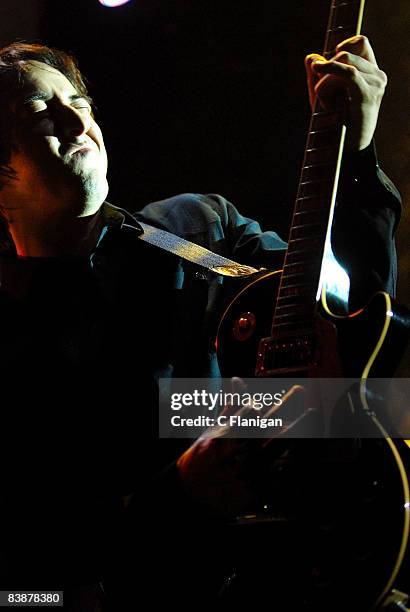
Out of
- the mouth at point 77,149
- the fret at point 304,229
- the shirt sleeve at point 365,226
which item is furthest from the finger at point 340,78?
the mouth at point 77,149

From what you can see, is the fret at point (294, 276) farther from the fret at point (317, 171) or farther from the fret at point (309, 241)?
the fret at point (317, 171)

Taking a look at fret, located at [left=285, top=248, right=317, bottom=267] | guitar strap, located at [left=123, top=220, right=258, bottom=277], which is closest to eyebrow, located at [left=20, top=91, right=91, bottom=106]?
guitar strap, located at [left=123, top=220, right=258, bottom=277]

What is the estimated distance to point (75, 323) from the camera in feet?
4.66

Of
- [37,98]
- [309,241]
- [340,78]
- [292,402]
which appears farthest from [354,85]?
[37,98]

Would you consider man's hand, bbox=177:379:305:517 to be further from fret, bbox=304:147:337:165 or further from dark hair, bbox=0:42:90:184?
dark hair, bbox=0:42:90:184

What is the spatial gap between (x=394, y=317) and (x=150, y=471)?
0.66m

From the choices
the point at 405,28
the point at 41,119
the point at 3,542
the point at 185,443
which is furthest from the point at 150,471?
the point at 405,28

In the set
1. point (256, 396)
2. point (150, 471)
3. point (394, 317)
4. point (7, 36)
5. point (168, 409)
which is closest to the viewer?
point (394, 317)

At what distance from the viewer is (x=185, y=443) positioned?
3.91 ft

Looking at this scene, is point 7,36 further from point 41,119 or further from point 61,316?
point 61,316

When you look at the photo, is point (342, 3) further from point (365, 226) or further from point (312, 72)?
point (365, 226)

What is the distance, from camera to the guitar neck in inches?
38.7

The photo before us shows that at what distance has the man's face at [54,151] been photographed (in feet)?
4.54

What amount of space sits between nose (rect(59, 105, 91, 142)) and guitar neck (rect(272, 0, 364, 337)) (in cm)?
57
